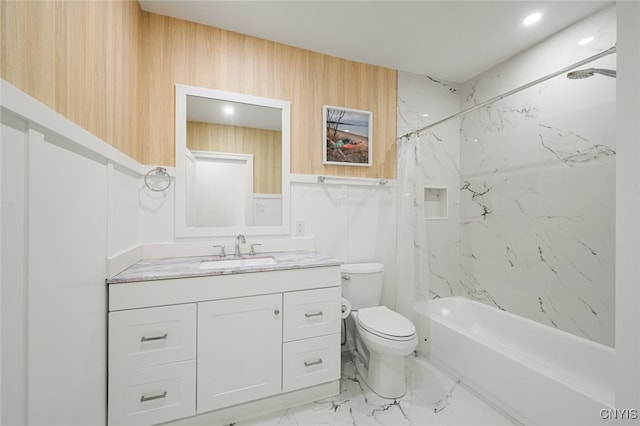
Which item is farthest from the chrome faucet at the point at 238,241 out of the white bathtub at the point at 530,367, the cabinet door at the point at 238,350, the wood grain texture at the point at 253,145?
the white bathtub at the point at 530,367

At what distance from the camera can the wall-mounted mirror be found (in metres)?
1.83

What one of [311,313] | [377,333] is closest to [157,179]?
[311,313]

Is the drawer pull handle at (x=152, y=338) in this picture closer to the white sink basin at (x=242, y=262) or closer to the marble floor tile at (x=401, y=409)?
the white sink basin at (x=242, y=262)

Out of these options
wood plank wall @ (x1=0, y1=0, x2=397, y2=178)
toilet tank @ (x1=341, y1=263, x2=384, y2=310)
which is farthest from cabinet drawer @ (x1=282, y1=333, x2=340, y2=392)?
wood plank wall @ (x1=0, y1=0, x2=397, y2=178)

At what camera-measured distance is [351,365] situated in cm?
206

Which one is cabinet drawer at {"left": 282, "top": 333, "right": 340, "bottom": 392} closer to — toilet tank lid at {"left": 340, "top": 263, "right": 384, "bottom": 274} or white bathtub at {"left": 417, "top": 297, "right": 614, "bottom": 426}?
toilet tank lid at {"left": 340, "top": 263, "right": 384, "bottom": 274}

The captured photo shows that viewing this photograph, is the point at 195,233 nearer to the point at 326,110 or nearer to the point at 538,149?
the point at 326,110

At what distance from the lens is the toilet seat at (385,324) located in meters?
1.58

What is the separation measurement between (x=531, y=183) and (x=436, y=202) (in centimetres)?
77

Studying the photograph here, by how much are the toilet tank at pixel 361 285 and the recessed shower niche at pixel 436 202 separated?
3.04ft

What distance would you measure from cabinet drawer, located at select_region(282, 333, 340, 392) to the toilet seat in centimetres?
22

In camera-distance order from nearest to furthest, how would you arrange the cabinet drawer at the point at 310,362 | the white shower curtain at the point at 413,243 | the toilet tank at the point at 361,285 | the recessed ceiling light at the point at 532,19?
the cabinet drawer at the point at 310,362 → the recessed ceiling light at the point at 532,19 → the toilet tank at the point at 361,285 → the white shower curtain at the point at 413,243

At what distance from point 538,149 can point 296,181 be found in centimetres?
193

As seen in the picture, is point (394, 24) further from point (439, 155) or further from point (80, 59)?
point (80, 59)
